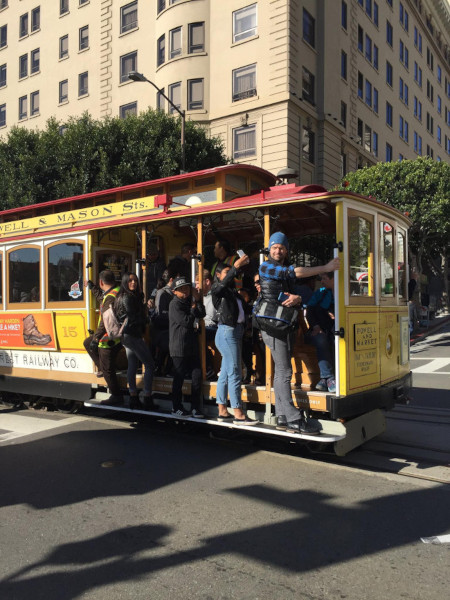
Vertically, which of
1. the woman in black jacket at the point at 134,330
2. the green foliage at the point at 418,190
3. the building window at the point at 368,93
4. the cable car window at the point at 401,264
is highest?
the building window at the point at 368,93

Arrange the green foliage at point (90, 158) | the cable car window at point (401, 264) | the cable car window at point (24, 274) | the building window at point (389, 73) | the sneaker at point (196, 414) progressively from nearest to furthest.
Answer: the sneaker at point (196, 414) < the cable car window at point (401, 264) < the cable car window at point (24, 274) < the green foliage at point (90, 158) < the building window at point (389, 73)

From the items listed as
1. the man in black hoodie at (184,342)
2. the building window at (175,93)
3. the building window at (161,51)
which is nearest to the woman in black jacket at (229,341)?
the man in black hoodie at (184,342)

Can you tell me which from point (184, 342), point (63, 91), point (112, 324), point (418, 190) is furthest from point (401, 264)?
point (63, 91)

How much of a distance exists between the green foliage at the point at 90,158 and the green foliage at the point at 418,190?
7.62 meters

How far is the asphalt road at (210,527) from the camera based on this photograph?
3225 millimetres

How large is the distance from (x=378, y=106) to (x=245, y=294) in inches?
1223

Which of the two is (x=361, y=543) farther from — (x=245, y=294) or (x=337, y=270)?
(x=245, y=294)

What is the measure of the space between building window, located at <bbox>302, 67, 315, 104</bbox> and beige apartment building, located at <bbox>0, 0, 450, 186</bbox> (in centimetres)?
9

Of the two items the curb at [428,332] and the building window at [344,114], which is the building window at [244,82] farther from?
the curb at [428,332]

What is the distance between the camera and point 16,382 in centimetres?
819

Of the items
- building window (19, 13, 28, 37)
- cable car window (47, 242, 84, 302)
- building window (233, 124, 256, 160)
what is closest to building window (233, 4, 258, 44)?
building window (233, 124, 256, 160)

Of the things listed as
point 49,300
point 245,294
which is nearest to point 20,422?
point 49,300

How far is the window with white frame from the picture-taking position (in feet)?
91.5

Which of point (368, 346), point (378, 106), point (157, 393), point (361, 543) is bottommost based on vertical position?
point (361, 543)
